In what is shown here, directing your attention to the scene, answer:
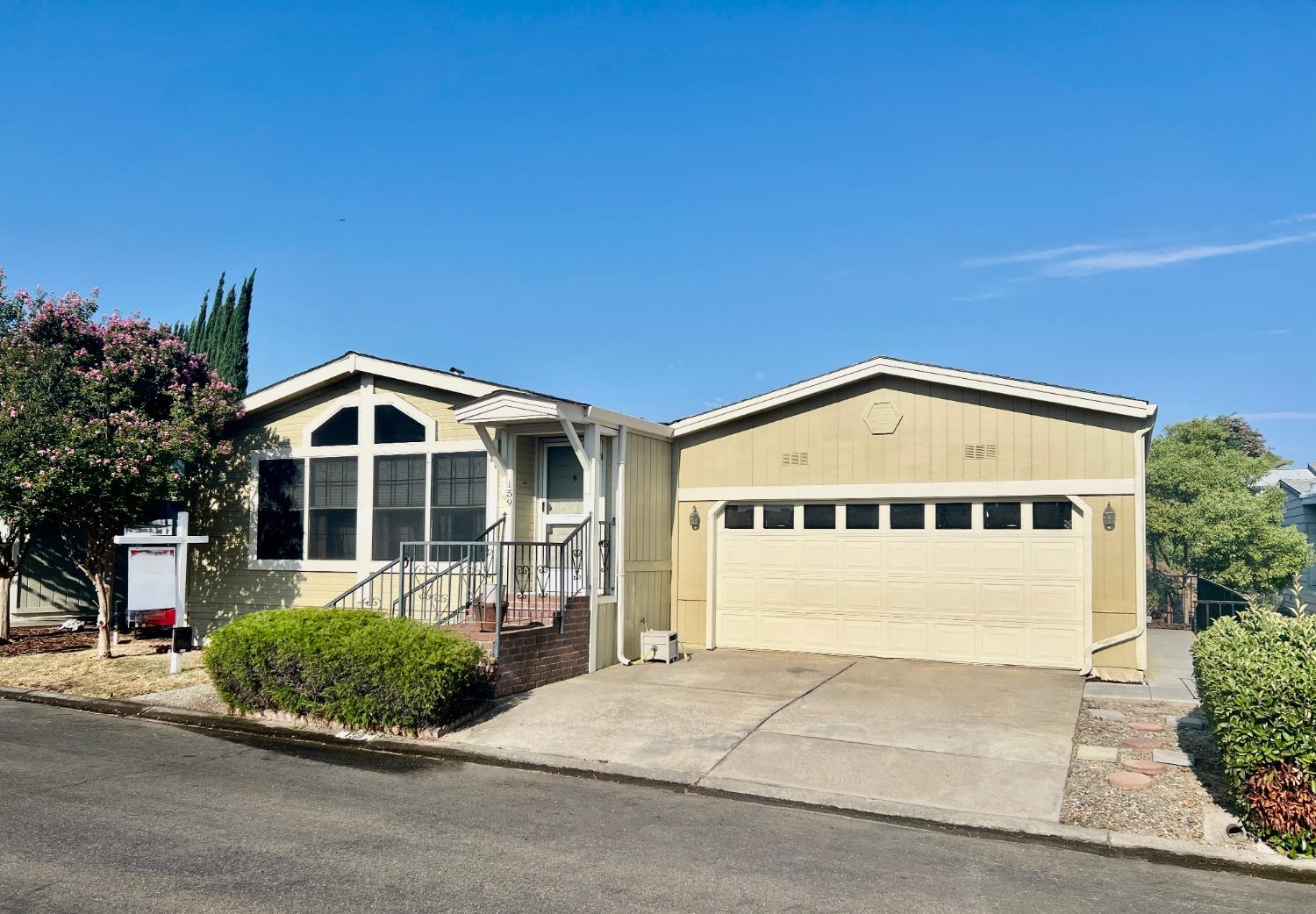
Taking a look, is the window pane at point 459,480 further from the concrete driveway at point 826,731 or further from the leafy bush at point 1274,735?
the leafy bush at point 1274,735

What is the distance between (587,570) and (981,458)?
5115 millimetres

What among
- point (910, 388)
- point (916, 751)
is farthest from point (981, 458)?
point (916, 751)

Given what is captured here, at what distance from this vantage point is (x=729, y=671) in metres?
11.5

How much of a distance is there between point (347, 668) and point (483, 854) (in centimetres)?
387

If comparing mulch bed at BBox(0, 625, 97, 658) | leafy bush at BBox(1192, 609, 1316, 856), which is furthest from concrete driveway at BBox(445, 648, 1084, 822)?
mulch bed at BBox(0, 625, 97, 658)

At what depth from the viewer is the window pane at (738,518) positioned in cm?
1330

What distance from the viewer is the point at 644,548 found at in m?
12.8

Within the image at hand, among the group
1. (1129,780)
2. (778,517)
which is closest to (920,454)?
(778,517)

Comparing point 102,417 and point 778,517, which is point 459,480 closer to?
point 778,517

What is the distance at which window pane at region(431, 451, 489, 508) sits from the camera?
12.9 meters

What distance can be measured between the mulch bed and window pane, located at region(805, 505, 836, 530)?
10.8m

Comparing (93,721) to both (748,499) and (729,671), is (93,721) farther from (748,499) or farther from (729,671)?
(748,499)

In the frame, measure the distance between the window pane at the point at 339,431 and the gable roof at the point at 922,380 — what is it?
4731 millimetres

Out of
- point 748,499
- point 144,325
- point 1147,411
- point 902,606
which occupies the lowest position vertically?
point 902,606
